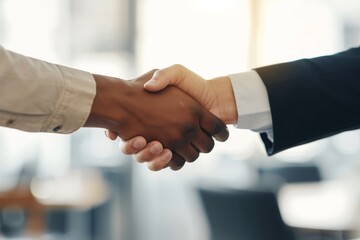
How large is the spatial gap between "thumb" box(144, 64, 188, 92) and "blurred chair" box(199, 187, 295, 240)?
0.92 meters

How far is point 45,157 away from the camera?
15.2 ft

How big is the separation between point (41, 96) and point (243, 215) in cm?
138

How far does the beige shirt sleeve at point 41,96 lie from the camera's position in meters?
1.45

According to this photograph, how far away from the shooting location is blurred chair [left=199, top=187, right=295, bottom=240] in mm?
2543

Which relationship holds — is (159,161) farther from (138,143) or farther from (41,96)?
(41,96)

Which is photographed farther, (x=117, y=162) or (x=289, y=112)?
(x=117, y=162)

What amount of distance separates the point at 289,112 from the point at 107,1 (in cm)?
326

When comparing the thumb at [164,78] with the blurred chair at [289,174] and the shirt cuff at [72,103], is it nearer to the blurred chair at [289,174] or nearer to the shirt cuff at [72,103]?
the shirt cuff at [72,103]

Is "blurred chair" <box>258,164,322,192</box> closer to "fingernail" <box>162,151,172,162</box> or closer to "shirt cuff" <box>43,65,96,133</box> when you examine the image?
"fingernail" <box>162,151,172,162</box>

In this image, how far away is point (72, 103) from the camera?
60.4 inches

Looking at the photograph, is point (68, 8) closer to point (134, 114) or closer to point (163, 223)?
point (163, 223)

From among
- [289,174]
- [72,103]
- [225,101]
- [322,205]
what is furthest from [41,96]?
[289,174]

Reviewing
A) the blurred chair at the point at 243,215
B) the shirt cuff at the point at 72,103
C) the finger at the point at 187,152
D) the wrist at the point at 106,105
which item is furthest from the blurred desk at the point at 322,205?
the shirt cuff at the point at 72,103

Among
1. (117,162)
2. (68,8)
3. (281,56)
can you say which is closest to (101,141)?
(117,162)
